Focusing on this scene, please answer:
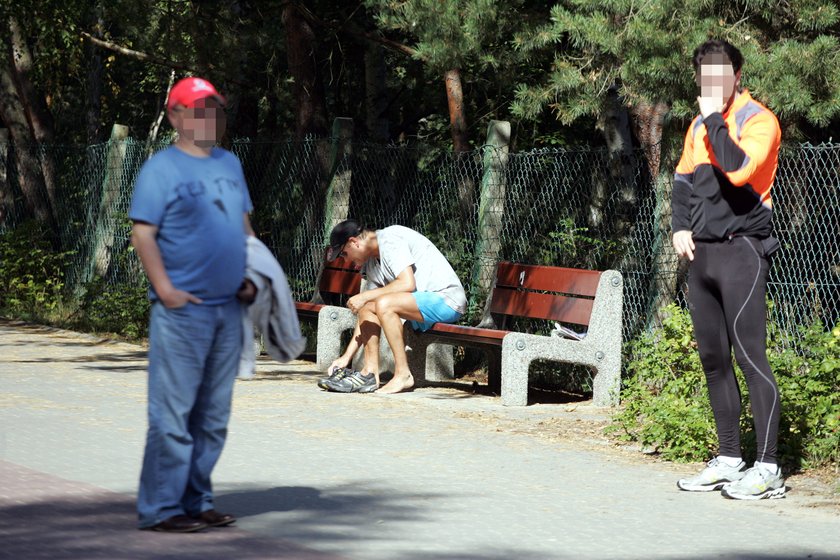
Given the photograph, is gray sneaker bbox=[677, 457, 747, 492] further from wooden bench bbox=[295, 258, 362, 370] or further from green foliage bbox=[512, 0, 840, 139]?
wooden bench bbox=[295, 258, 362, 370]

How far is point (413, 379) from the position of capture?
10227mm

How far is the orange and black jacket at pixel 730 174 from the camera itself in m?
6.14

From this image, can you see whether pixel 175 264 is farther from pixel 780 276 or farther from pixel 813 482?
pixel 780 276

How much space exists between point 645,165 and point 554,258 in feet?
3.57

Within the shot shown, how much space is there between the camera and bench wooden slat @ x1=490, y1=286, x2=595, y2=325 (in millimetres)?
9688

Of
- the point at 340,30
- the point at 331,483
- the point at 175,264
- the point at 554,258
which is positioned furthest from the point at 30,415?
the point at 340,30

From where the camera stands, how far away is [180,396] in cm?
517

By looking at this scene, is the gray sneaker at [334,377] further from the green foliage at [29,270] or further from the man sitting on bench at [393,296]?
the green foliage at [29,270]

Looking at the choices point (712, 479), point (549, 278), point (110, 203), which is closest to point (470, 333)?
point (549, 278)

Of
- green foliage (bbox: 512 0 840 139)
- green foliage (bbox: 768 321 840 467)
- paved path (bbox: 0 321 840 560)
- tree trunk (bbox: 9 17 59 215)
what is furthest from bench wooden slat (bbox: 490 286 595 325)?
tree trunk (bbox: 9 17 59 215)

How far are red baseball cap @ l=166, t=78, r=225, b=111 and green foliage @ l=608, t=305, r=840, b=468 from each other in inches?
130

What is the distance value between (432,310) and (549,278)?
887 mm

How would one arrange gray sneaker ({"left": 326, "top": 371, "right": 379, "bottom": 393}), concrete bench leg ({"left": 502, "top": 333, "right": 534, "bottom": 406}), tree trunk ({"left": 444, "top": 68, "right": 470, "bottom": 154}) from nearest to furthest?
concrete bench leg ({"left": 502, "top": 333, "right": 534, "bottom": 406})
gray sneaker ({"left": 326, "top": 371, "right": 379, "bottom": 393})
tree trunk ({"left": 444, "top": 68, "right": 470, "bottom": 154})

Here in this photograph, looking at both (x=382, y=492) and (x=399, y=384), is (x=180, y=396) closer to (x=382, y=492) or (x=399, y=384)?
(x=382, y=492)
